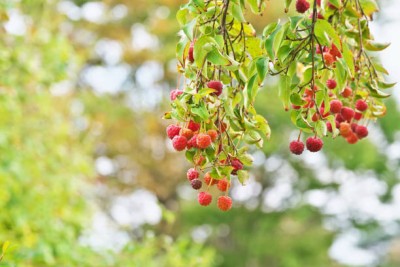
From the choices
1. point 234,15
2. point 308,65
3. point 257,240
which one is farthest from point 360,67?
point 257,240

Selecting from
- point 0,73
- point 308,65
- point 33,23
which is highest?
point 33,23

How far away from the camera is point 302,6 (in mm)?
1084

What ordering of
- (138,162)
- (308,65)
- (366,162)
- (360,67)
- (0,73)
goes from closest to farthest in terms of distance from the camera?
(308,65) < (360,67) < (0,73) < (366,162) < (138,162)

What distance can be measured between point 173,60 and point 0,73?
5.76 metres

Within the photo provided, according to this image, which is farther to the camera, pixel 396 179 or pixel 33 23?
pixel 396 179

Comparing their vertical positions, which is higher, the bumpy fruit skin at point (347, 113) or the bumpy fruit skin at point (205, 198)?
the bumpy fruit skin at point (347, 113)

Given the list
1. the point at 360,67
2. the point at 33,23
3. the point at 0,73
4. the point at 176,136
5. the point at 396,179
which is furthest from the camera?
the point at 396,179

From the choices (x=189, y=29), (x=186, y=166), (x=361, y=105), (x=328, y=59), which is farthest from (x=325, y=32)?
(x=186, y=166)

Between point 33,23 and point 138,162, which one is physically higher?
point 138,162

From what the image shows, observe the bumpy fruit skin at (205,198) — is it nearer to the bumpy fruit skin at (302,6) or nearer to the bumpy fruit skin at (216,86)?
the bumpy fruit skin at (216,86)

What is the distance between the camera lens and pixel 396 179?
27.6 feet

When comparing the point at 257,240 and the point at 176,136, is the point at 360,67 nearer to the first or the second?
the point at 176,136

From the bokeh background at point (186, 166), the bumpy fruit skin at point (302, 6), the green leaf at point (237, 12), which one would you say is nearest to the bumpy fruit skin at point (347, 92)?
the bumpy fruit skin at point (302, 6)

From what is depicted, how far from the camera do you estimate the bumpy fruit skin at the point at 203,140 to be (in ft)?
3.20
